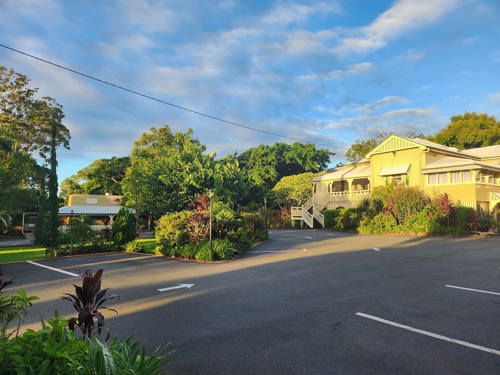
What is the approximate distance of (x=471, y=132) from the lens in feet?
126

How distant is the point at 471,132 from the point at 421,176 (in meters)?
17.7

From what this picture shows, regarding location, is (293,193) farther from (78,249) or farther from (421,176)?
(78,249)

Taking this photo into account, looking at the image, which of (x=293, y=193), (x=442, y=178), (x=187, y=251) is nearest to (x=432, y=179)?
(x=442, y=178)

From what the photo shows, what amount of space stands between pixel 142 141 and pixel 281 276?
34.5 m

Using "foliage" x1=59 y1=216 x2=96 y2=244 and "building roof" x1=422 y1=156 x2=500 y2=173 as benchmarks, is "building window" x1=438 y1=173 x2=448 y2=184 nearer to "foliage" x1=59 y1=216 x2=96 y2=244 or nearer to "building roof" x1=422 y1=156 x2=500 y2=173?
"building roof" x1=422 y1=156 x2=500 y2=173

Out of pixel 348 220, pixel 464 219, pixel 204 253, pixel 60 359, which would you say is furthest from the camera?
pixel 348 220

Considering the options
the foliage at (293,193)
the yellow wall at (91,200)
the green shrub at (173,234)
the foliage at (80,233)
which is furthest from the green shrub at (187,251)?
the yellow wall at (91,200)

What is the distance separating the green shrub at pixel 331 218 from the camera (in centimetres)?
2894

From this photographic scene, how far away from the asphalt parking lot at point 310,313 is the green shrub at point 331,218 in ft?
57.3

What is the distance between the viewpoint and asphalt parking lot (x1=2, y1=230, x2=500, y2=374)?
12.6 feet

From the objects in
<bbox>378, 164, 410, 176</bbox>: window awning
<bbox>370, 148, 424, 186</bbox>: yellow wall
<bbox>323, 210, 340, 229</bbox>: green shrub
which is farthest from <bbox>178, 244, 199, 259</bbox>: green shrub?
<bbox>370, 148, 424, 186</bbox>: yellow wall

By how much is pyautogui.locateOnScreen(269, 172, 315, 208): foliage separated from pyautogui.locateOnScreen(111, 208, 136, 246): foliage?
65.5ft

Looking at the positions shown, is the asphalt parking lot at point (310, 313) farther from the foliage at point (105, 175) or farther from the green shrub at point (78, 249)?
the foliage at point (105, 175)

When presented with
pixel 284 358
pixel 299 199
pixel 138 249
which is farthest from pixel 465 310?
pixel 299 199
